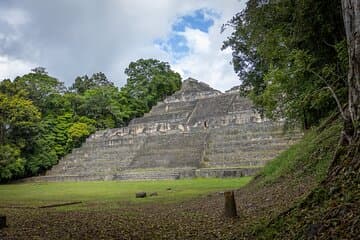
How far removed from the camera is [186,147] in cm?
3228

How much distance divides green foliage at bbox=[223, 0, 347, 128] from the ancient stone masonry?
7623 mm

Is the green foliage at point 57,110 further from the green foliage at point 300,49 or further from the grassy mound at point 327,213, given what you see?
the grassy mound at point 327,213

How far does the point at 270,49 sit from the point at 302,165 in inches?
181

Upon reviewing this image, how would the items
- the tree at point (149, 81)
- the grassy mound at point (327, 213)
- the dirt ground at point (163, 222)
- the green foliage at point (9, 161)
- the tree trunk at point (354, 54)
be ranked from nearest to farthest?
1. the grassy mound at point (327, 213)
2. the tree trunk at point (354, 54)
3. the dirt ground at point (163, 222)
4. the green foliage at point (9, 161)
5. the tree at point (149, 81)

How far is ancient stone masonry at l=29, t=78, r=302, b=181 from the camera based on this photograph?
27.4m

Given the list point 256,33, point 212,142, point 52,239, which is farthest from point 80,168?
point 52,239

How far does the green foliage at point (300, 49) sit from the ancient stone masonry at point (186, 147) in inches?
300

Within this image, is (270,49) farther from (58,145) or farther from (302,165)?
(58,145)

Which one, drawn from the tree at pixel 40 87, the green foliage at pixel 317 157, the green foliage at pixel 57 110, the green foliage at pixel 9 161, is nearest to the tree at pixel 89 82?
the green foliage at pixel 57 110

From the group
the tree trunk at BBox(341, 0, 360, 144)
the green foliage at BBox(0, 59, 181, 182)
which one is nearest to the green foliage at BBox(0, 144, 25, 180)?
the green foliage at BBox(0, 59, 181, 182)

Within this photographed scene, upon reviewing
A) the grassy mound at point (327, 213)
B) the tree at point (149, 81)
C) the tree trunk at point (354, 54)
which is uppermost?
the tree at point (149, 81)

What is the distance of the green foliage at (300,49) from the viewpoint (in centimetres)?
965

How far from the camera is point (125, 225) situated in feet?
27.5

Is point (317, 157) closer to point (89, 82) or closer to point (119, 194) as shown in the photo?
point (119, 194)
